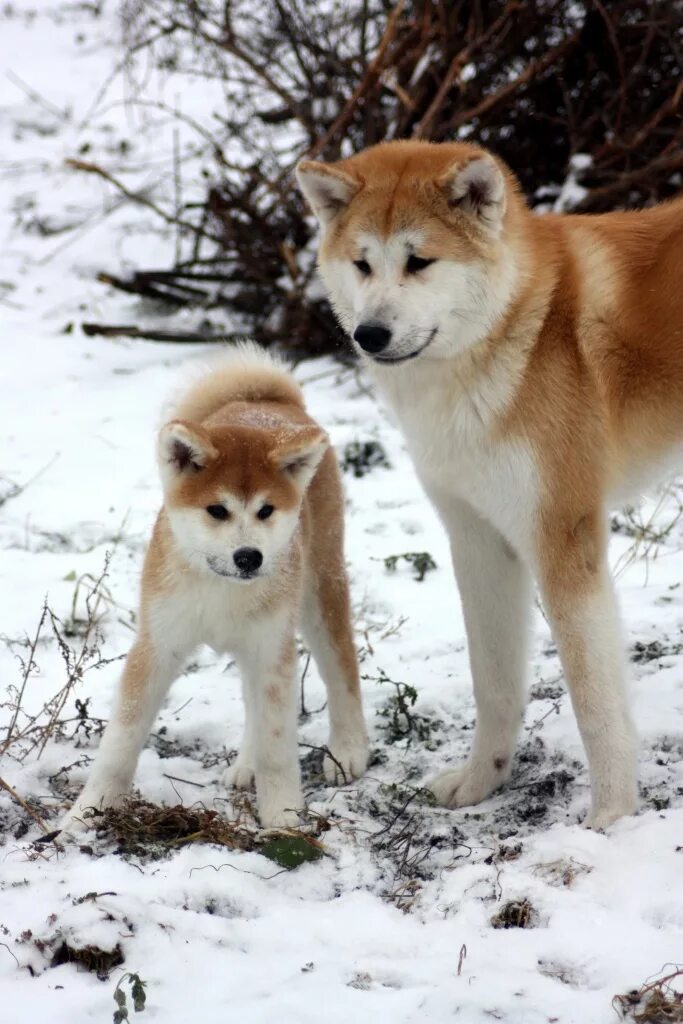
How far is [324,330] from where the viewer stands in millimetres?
7641

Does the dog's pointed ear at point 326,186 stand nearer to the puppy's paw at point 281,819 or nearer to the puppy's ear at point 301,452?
the puppy's ear at point 301,452

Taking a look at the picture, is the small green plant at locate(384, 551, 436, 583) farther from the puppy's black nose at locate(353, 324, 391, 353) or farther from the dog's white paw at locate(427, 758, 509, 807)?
the puppy's black nose at locate(353, 324, 391, 353)

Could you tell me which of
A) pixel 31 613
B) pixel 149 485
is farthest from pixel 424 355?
pixel 149 485

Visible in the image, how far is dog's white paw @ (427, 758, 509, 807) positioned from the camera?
13.1ft

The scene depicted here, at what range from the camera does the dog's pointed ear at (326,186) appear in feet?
12.0

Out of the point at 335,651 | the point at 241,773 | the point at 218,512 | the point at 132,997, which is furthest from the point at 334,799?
the point at 132,997

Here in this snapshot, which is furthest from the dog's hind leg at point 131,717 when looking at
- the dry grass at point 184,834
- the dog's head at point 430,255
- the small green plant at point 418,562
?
the small green plant at point 418,562

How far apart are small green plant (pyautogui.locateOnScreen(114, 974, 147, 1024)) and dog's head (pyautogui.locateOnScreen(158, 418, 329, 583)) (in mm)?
1321

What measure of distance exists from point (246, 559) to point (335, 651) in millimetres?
930

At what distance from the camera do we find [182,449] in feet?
12.3

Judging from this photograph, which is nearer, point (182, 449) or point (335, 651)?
point (182, 449)

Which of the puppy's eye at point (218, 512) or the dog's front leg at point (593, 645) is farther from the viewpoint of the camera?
the puppy's eye at point (218, 512)

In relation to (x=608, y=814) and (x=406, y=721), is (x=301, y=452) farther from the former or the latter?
(x=608, y=814)

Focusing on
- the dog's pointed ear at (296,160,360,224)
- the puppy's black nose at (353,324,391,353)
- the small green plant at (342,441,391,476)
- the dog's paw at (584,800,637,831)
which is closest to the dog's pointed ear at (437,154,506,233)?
the dog's pointed ear at (296,160,360,224)
